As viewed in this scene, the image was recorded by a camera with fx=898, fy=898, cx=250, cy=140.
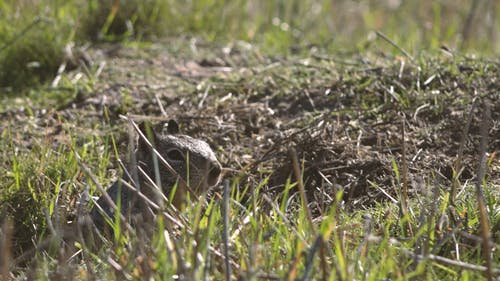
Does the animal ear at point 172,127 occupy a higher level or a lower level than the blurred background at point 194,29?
higher

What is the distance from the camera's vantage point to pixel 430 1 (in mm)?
8930

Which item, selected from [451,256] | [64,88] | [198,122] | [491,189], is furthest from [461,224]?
[64,88]

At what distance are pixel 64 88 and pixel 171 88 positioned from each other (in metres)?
0.70

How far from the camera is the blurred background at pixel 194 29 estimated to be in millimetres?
6062

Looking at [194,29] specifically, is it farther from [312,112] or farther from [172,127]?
[172,127]

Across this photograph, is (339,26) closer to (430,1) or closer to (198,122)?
(430,1)

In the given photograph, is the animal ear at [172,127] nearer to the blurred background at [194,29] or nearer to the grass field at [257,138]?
the grass field at [257,138]

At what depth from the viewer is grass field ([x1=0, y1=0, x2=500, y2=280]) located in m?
3.00

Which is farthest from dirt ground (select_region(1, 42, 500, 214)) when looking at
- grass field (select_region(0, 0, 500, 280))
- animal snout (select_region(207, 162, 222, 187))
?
animal snout (select_region(207, 162, 222, 187))

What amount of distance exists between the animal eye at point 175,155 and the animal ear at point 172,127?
0.88 feet

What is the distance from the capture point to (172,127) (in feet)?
15.0

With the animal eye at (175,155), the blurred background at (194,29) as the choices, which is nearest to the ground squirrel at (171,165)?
the animal eye at (175,155)

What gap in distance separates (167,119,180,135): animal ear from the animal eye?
0.27m

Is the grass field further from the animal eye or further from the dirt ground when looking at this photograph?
the animal eye
